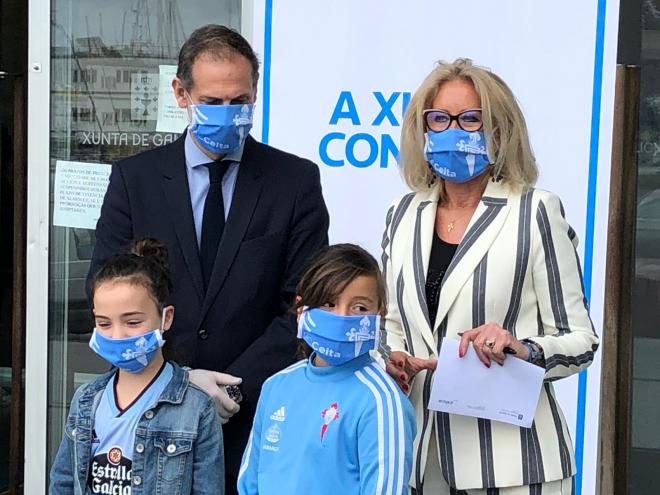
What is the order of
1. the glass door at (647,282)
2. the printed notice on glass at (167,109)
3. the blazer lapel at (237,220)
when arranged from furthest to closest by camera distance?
the printed notice on glass at (167,109) → the glass door at (647,282) → the blazer lapel at (237,220)

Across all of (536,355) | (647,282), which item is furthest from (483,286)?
(647,282)

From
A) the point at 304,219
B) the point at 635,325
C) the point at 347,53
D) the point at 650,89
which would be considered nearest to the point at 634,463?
the point at 635,325

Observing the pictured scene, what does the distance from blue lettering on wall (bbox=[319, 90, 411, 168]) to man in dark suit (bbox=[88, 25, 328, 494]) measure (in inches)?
48.2

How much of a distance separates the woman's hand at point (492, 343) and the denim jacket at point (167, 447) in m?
0.69

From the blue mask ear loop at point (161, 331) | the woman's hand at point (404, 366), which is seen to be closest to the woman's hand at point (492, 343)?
the woman's hand at point (404, 366)

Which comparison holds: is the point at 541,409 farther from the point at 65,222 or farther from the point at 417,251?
the point at 65,222

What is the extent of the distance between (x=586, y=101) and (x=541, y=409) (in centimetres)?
179

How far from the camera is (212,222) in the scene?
9.10ft

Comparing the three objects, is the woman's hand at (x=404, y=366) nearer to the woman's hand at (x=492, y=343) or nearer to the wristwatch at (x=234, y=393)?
the woman's hand at (x=492, y=343)

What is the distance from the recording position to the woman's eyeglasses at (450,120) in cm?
254

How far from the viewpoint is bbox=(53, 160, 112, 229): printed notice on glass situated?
482 centimetres

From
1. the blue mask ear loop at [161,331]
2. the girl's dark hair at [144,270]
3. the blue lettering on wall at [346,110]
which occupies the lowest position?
the blue mask ear loop at [161,331]

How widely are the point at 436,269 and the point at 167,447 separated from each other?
794mm

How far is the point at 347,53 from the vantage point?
162 inches
